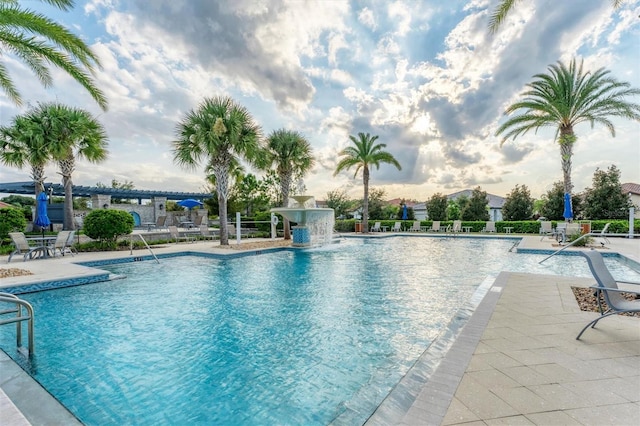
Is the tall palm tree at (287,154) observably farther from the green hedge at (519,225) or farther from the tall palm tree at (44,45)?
the tall palm tree at (44,45)

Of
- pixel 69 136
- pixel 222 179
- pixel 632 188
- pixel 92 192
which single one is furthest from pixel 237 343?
pixel 632 188

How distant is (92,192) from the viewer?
83.9 feet

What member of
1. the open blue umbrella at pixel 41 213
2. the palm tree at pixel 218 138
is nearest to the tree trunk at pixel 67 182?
the open blue umbrella at pixel 41 213

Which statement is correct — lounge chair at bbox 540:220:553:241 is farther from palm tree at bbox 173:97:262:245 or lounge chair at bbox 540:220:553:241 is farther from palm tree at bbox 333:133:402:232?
palm tree at bbox 173:97:262:245

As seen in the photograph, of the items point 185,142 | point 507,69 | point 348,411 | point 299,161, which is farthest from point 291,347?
point 507,69

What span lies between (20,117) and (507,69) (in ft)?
78.6

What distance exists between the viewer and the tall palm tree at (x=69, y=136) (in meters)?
14.1

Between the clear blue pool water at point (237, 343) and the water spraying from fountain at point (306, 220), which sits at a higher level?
the water spraying from fountain at point (306, 220)

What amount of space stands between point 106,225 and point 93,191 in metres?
16.2

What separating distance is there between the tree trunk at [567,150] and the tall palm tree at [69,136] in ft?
74.7

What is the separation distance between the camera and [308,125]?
19203 millimetres

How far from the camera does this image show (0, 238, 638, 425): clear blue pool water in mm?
2758

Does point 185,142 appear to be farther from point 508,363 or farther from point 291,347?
point 508,363

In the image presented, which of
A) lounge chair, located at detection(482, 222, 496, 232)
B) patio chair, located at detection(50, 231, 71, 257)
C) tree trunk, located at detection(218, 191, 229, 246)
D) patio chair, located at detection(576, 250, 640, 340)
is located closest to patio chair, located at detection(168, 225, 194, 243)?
tree trunk, located at detection(218, 191, 229, 246)
